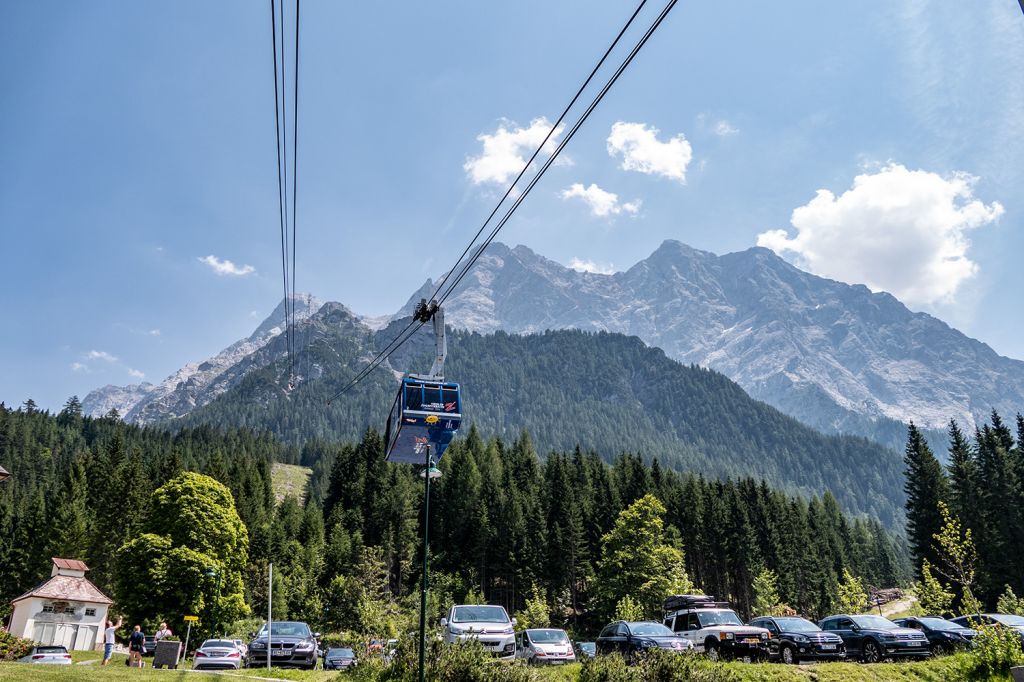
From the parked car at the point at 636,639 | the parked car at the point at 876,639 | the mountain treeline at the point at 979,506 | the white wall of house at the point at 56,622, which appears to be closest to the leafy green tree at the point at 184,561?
the white wall of house at the point at 56,622

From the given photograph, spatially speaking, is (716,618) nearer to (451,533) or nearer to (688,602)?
(688,602)

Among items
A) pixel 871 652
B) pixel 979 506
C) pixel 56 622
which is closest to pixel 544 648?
pixel 871 652

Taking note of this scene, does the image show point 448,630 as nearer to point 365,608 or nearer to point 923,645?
point 923,645

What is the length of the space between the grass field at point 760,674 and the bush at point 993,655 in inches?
16.8

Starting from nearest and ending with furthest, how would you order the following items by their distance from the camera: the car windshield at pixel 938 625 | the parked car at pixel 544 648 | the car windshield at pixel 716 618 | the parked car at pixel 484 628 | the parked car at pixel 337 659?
the parked car at pixel 484 628
the parked car at pixel 544 648
the car windshield at pixel 716 618
the car windshield at pixel 938 625
the parked car at pixel 337 659

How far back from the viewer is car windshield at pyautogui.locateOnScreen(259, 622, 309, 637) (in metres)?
29.5

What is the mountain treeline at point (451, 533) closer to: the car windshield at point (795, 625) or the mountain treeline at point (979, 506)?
the mountain treeline at point (979, 506)

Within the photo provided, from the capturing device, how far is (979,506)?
2869 inches

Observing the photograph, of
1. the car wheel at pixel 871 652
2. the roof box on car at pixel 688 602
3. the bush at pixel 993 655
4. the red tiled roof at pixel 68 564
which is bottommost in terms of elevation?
the car wheel at pixel 871 652

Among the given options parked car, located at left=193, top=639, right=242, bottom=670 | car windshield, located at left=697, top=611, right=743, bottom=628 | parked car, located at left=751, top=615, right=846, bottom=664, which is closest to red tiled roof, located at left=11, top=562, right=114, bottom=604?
parked car, located at left=193, top=639, right=242, bottom=670

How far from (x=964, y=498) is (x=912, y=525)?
6.51 metres

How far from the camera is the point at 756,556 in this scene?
86.3m

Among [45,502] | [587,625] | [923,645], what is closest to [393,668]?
[923,645]

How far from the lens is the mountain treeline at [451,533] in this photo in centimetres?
7631
